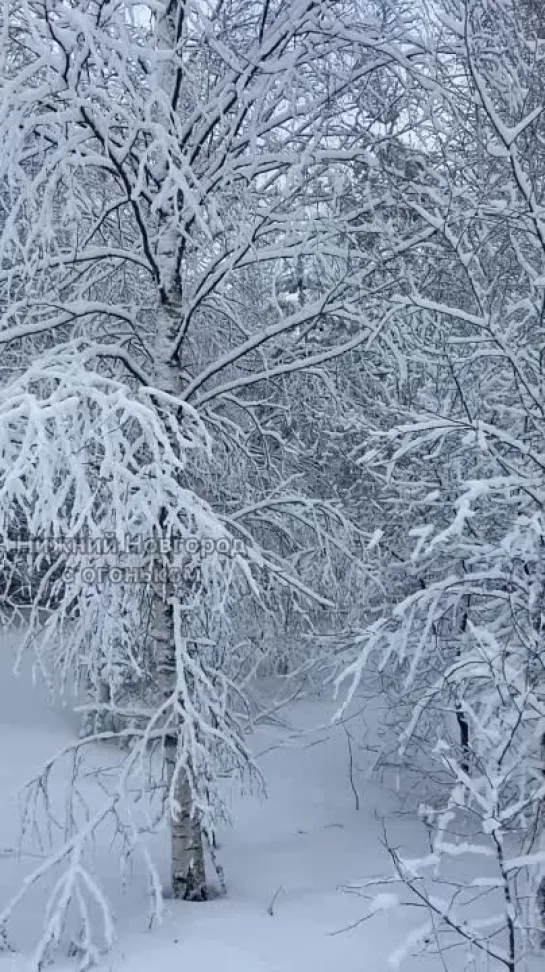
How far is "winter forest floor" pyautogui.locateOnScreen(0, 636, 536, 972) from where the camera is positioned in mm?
4840

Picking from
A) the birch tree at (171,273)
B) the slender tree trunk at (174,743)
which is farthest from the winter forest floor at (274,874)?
the birch tree at (171,273)

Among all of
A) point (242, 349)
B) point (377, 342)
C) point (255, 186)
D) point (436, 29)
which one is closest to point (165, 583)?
point (242, 349)

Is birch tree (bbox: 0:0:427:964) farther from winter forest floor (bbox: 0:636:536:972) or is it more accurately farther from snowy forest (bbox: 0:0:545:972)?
winter forest floor (bbox: 0:636:536:972)

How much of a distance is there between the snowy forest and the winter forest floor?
1.4 inches

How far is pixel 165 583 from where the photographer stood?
5.48 metres

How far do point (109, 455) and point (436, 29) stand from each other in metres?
3.56

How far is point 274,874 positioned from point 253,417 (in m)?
3.60

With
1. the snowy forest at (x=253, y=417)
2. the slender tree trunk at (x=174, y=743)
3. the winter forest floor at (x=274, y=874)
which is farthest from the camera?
the slender tree trunk at (x=174, y=743)

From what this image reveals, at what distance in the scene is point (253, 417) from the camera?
6348mm

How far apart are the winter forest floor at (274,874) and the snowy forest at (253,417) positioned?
0.04 meters

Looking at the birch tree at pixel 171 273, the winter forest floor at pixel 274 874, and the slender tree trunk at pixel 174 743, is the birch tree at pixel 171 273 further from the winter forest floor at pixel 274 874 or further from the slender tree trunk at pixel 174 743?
the winter forest floor at pixel 274 874

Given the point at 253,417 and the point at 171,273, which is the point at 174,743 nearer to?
the point at 253,417

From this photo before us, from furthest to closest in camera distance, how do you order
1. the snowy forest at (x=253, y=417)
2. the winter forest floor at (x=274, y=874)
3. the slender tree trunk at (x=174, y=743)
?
the slender tree trunk at (x=174, y=743) → the winter forest floor at (x=274, y=874) → the snowy forest at (x=253, y=417)

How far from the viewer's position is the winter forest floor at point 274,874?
484 centimetres
